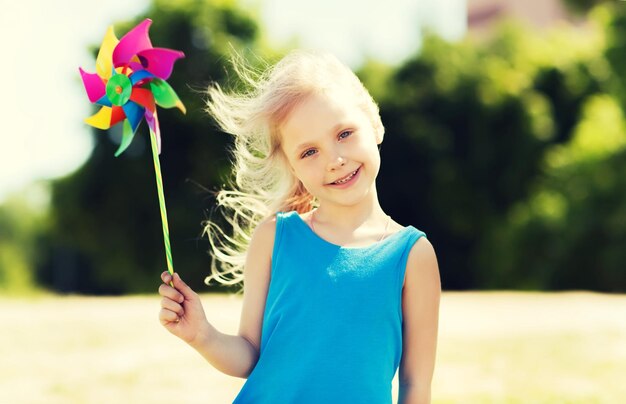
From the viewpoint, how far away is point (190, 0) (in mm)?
21062

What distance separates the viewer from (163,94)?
2.35m

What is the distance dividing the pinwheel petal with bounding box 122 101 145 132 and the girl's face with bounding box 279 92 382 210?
42 centimetres

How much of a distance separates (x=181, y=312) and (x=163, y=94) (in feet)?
1.93

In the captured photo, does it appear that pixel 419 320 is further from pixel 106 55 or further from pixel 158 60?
pixel 106 55

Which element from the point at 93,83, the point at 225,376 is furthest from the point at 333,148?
the point at 225,376

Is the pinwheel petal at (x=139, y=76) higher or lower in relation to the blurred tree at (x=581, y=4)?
lower

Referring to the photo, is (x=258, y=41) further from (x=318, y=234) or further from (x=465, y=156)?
(x=318, y=234)

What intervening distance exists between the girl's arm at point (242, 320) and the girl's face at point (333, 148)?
21 cm

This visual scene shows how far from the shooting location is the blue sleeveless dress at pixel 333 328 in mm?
2176

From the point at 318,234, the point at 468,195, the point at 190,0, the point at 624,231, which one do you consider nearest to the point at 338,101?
the point at 318,234

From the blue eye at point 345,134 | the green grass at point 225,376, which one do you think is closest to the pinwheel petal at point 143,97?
the blue eye at point 345,134

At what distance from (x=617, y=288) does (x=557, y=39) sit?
8.76 meters

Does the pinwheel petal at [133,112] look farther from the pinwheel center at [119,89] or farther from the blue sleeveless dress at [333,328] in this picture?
the blue sleeveless dress at [333,328]

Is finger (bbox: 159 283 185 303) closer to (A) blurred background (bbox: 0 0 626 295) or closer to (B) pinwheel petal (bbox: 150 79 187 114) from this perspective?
(B) pinwheel petal (bbox: 150 79 187 114)
